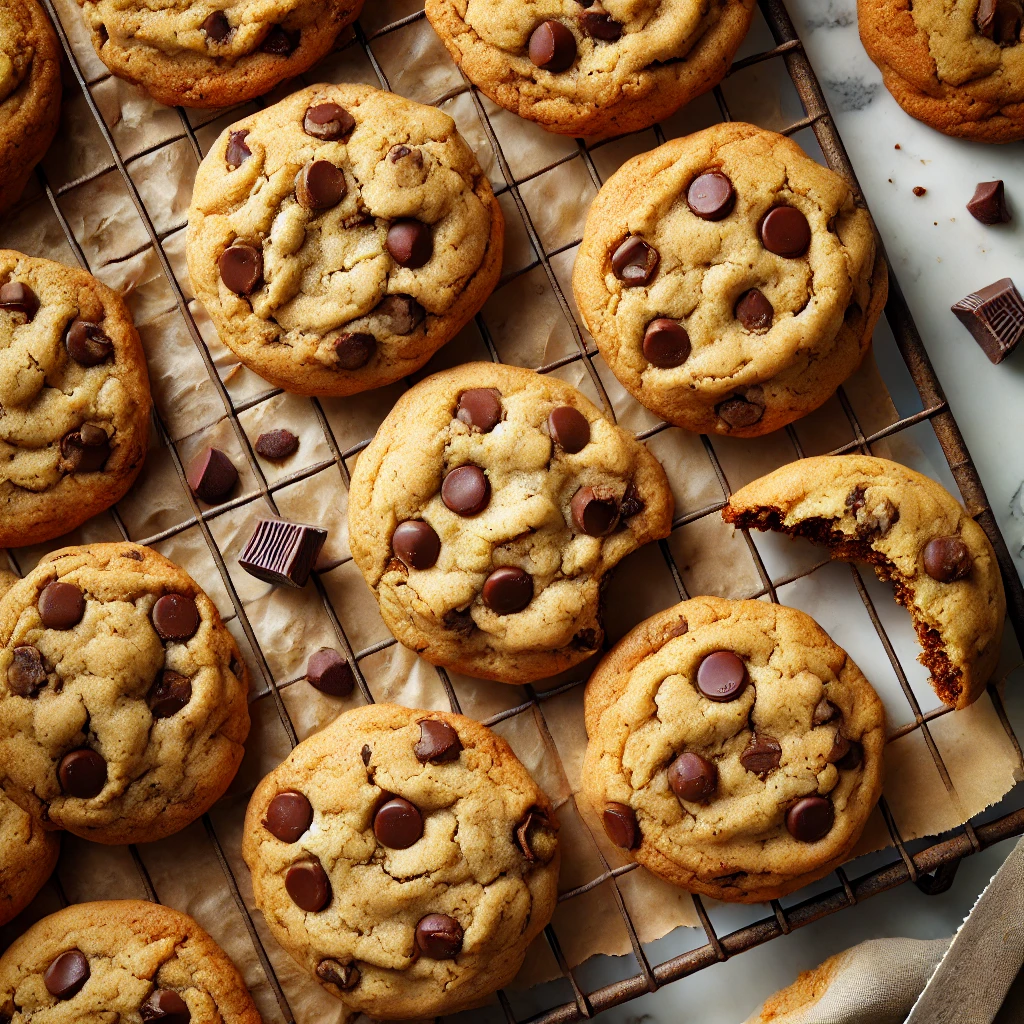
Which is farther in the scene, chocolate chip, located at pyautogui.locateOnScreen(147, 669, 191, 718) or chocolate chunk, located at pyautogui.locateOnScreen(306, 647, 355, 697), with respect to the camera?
chocolate chunk, located at pyautogui.locateOnScreen(306, 647, 355, 697)

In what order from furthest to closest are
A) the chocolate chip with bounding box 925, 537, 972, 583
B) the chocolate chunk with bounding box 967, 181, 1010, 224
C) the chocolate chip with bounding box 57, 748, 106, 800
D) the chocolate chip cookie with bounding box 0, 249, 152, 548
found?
the chocolate chunk with bounding box 967, 181, 1010, 224, the chocolate chip cookie with bounding box 0, 249, 152, 548, the chocolate chip with bounding box 57, 748, 106, 800, the chocolate chip with bounding box 925, 537, 972, 583

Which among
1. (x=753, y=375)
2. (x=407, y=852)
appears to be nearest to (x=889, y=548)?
(x=753, y=375)

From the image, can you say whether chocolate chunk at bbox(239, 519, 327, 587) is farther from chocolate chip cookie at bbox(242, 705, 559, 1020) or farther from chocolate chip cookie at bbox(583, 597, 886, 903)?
chocolate chip cookie at bbox(583, 597, 886, 903)

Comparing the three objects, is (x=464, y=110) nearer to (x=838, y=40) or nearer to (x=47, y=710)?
(x=838, y=40)

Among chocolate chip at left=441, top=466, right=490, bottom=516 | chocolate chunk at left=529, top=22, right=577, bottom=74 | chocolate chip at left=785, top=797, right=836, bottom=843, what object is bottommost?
chocolate chip at left=785, top=797, right=836, bottom=843

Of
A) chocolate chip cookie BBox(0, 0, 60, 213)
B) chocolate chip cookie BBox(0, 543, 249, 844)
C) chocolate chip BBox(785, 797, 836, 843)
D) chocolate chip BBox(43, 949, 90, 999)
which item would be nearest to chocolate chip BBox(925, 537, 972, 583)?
chocolate chip BBox(785, 797, 836, 843)

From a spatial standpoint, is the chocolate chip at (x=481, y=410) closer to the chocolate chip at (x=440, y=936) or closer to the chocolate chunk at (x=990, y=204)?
the chocolate chip at (x=440, y=936)
